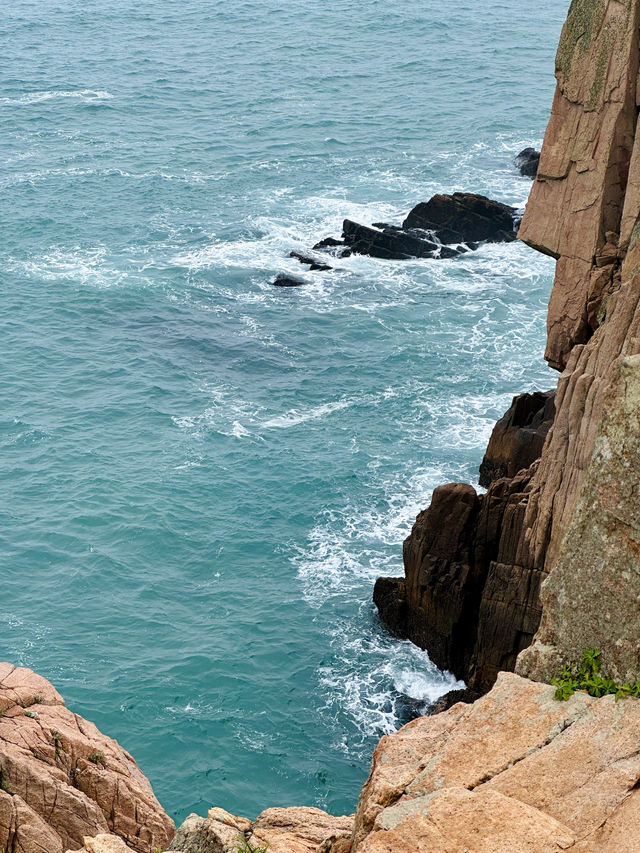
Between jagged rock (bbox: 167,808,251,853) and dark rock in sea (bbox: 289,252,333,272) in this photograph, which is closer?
jagged rock (bbox: 167,808,251,853)

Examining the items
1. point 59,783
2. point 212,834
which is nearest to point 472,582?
point 59,783

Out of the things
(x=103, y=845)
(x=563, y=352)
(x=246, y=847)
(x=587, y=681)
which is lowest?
(x=103, y=845)

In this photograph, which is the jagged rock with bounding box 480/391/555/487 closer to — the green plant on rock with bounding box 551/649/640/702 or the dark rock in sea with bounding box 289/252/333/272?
the green plant on rock with bounding box 551/649/640/702

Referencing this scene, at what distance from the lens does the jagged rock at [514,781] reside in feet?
43.9

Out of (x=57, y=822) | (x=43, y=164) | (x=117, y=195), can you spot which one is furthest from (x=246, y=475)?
(x=43, y=164)

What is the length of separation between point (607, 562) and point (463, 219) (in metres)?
67.4

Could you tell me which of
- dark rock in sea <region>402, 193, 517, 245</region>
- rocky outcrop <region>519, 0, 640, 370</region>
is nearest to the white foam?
dark rock in sea <region>402, 193, 517, 245</region>

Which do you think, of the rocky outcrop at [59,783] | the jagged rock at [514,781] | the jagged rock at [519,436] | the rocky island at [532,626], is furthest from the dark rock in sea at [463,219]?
the jagged rock at [514,781]

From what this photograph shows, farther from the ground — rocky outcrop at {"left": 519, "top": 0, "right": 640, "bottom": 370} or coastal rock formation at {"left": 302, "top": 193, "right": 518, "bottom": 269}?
rocky outcrop at {"left": 519, "top": 0, "right": 640, "bottom": 370}

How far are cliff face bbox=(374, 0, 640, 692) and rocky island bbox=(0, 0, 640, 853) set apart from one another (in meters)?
0.06

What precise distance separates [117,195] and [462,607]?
61475 mm

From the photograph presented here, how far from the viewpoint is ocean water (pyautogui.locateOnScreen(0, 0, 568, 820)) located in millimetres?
39750

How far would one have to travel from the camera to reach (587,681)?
1538cm

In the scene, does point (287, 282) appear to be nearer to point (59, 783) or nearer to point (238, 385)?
point (238, 385)
